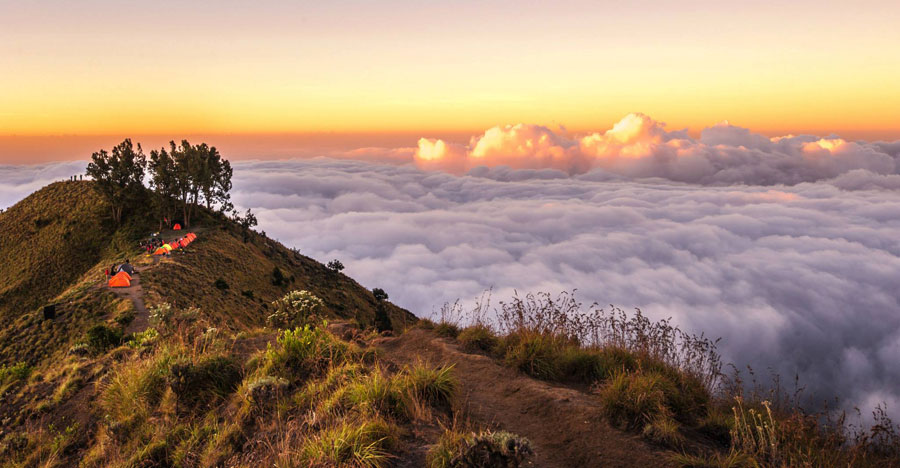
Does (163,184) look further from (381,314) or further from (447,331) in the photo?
(447,331)

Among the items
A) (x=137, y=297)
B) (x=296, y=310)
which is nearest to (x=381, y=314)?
(x=137, y=297)

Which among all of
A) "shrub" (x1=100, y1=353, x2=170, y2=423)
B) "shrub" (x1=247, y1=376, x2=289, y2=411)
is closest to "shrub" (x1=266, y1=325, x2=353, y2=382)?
"shrub" (x1=247, y1=376, x2=289, y2=411)

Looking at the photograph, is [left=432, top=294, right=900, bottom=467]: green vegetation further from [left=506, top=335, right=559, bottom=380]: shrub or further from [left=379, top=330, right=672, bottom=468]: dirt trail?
[left=379, top=330, right=672, bottom=468]: dirt trail

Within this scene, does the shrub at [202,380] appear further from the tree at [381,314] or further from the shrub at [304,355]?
the tree at [381,314]

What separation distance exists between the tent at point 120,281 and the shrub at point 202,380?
2671 centimetres

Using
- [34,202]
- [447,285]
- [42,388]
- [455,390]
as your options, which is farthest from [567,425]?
[447,285]

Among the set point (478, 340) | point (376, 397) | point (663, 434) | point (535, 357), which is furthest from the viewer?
point (478, 340)

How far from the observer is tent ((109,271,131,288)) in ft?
90.0

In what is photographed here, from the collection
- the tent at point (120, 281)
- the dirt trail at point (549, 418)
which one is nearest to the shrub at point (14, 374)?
the dirt trail at point (549, 418)

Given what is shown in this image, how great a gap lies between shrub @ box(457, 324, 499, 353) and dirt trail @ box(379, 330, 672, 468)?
29.5 inches

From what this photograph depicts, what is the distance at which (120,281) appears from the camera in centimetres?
2762

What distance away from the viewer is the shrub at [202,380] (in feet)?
21.9

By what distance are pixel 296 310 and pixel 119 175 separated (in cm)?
5985

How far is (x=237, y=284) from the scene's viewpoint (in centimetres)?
4150
